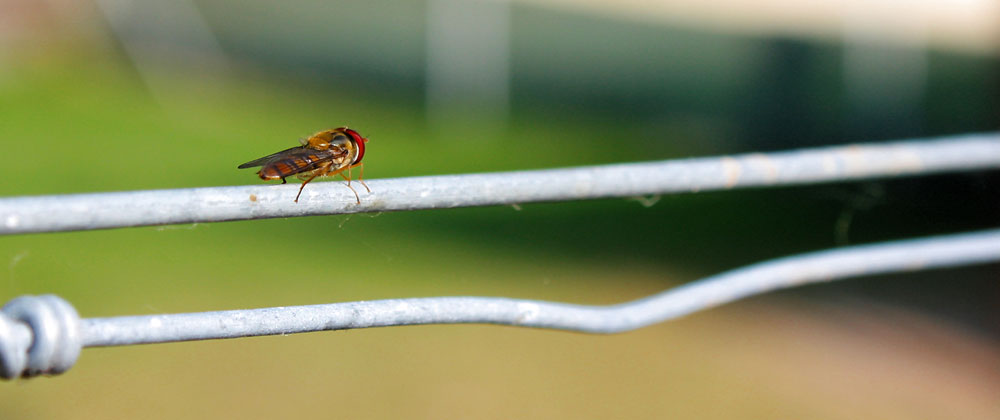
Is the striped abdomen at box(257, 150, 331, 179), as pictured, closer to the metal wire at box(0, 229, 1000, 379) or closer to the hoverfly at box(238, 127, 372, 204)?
the hoverfly at box(238, 127, 372, 204)

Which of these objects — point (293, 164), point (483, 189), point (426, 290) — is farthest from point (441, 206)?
point (426, 290)

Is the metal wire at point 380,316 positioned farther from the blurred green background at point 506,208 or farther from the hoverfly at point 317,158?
the hoverfly at point 317,158

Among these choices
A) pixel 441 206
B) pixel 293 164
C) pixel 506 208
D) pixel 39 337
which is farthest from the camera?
pixel 506 208

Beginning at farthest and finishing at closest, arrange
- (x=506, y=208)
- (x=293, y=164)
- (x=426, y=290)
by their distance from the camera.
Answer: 1. (x=506, y=208)
2. (x=426, y=290)
3. (x=293, y=164)

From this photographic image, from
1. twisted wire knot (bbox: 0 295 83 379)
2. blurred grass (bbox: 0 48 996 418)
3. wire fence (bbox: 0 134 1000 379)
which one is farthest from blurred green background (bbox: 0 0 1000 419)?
twisted wire knot (bbox: 0 295 83 379)

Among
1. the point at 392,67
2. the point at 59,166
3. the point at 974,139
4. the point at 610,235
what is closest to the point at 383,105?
the point at 392,67

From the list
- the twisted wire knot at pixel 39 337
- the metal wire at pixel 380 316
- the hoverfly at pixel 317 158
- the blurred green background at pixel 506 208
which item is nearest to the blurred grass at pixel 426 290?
the blurred green background at pixel 506 208

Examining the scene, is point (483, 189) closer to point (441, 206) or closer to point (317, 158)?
point (441, 206)
